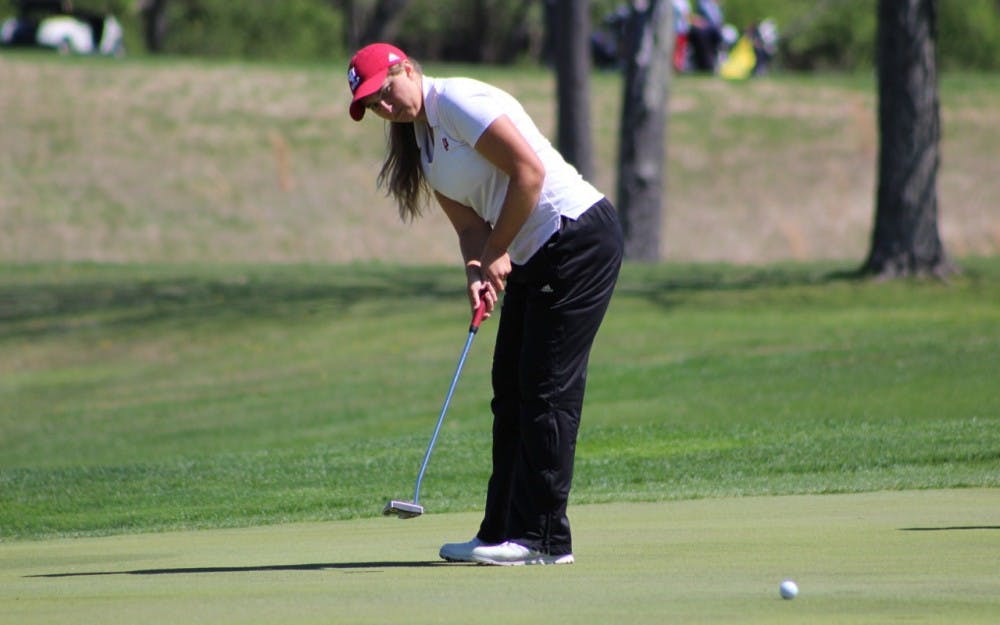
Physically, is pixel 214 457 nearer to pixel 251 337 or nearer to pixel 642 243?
pixel 251 337

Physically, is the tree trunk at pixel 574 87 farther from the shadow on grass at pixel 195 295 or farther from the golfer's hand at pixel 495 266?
the golfer's hand at pixel 495 266

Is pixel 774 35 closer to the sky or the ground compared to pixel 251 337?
closer to the sky

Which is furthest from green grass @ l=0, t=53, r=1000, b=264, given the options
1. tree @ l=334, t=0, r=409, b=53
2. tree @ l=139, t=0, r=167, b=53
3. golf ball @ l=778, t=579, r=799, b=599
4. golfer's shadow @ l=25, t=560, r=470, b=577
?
golf ball @ l=778, t=579, r=799, b=599

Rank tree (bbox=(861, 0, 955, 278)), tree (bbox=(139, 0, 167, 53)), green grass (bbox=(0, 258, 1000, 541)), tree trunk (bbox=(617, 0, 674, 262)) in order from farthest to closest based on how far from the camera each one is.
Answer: tree (bbox=(139, 0, 167, 53))
tree trunk (bbox=(617, 0, 674, 262))
tree (bbox=(861, 0, 955, 278))
green grass (bbox=(0, 258, 1000, 541))

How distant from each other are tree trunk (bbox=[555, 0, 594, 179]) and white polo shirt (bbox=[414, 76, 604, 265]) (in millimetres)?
21455

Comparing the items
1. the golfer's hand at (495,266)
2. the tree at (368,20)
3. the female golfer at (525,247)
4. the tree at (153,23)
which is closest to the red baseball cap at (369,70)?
the female golfer at (525,247)

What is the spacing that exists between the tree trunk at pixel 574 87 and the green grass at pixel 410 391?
400cm

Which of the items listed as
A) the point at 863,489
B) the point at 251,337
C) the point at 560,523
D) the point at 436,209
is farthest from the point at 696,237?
the point at 560,523

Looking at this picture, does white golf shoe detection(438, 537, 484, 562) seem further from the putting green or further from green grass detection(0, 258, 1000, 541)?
green grass detection(0, 258, 1000, 541)

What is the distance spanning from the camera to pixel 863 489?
8.60 meters

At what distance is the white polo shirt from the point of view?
586 cm

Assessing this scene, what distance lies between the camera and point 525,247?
19.9ft

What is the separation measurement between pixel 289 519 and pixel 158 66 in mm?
29436

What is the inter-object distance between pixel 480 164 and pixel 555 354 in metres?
0.70
